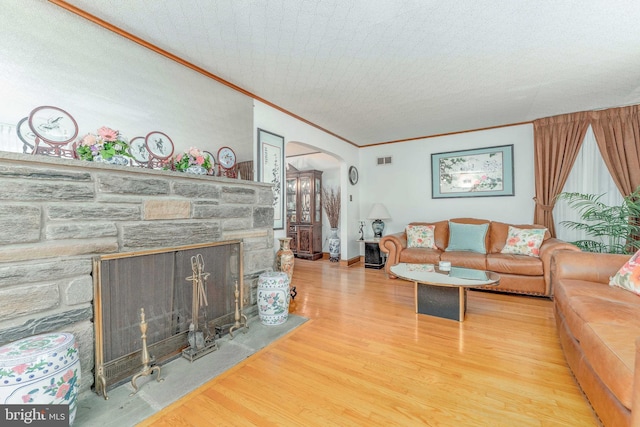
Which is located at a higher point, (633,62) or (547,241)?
(633,62)

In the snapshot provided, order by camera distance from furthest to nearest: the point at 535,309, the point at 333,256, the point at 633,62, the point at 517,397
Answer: the point at 333,256
the point at 535,309
the point at 633,62
the point at 517,397

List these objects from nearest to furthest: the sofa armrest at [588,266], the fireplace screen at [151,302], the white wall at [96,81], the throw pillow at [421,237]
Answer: the white wall at [96,81] → the fireplace screen at [151,302] → the sofa armrest at [588,266] → the throw pillow at [421,237]

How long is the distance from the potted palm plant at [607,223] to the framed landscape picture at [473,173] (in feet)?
2.58

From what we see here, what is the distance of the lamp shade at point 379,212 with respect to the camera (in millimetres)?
4879

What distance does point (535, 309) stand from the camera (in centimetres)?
286

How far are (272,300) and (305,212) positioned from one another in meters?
3.68

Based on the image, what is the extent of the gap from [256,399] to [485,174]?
4576mm

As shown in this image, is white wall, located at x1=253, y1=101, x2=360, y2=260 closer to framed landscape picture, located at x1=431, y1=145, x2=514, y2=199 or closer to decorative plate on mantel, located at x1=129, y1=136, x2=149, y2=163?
decorative plate on mantel, located at x1=129, y1=136, x2=149, y2=163

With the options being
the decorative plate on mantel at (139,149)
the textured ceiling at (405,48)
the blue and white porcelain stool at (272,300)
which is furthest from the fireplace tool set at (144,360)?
the textured ceiling at (405,48)

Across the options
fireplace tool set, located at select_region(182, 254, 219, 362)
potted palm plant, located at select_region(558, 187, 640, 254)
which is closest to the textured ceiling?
potted palm plant, located at select_region(558, 187, 640, 254)

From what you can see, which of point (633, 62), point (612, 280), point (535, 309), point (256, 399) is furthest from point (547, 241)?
point (256, 399)

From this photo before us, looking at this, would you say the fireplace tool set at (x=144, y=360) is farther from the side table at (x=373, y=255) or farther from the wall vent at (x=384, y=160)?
the wall vent at (x=384, y=160)

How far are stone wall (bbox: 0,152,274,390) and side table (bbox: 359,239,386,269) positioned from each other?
11.1ft

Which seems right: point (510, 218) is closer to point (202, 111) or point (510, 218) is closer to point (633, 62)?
point (633, 62)
